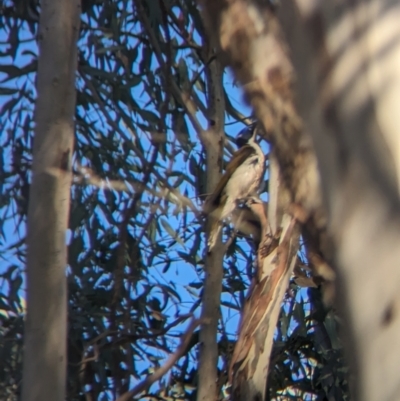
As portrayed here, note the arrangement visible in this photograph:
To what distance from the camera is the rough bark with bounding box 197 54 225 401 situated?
2061 mm

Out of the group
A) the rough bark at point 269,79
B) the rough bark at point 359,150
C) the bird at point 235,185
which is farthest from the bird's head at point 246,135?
the rough bark at point 359,150

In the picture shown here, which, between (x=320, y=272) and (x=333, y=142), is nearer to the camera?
(x=333, y=142)

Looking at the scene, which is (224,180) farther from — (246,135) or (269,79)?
(269,79)

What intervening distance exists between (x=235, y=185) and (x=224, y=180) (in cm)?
4

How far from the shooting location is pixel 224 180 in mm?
2150

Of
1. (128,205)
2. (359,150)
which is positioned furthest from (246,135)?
(359,150)

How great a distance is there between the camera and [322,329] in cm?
281

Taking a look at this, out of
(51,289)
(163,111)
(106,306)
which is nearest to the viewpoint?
(51,289)

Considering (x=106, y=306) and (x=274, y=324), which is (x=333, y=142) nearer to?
(x=274, y=324)

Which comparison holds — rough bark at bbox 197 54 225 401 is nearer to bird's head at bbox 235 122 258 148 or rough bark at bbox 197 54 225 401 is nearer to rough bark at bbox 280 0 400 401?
bird's head at bbox 235 122 258 148

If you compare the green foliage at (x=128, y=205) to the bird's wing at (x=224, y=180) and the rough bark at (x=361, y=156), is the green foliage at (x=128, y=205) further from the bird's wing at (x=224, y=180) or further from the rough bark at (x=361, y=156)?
the rough bark at (x=361, y=156)

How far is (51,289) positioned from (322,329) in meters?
1.74

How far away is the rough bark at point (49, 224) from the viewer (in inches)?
48.1

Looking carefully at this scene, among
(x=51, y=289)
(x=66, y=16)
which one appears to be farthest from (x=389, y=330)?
(x=66, y=16)
